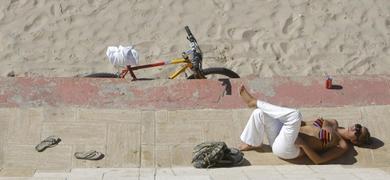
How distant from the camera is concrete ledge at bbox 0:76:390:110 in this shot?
6379 millimetres

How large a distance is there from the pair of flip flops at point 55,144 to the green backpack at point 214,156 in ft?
2.69

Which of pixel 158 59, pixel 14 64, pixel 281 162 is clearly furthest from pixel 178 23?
pixel 281 162

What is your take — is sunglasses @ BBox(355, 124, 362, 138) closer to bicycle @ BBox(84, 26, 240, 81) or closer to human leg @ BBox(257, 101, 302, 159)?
human leg @ BBox(257, 101, 302, 159)

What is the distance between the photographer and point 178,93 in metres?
6.53

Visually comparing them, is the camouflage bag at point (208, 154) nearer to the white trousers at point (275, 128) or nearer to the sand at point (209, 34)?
the white trousers at point (275, 128)

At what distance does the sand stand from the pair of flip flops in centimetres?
207

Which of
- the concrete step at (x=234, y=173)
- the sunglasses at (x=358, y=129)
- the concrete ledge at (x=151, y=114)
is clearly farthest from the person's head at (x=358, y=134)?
the concrete step at (x=234, y=173)

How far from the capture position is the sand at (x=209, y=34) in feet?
26.8

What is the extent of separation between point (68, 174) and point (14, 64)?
316 cm

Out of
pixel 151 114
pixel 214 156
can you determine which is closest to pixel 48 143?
pixel 151 114

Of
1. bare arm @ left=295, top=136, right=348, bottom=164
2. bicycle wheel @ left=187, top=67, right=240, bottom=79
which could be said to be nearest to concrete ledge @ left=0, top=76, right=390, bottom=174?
bare arm @ left=295, top=136, right=348, bottom=164

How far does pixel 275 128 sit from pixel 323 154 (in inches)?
18.0

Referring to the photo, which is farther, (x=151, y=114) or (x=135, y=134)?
(x=151, y=114)

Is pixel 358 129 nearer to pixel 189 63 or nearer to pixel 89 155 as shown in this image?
pixel 189 63
